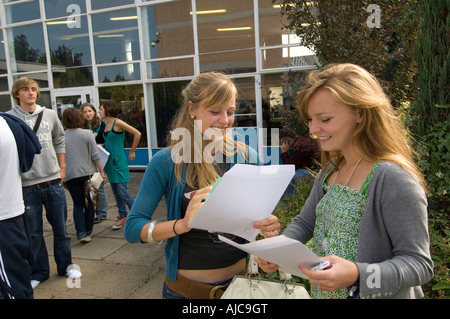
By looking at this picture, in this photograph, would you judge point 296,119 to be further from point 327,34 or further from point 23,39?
point 23,39

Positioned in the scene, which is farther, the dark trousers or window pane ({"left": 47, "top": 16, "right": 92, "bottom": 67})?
window pane ({"left": 47, "top": 16, "right": 92, "bottom": 67})

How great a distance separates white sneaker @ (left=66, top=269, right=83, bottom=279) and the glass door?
7.56 meters

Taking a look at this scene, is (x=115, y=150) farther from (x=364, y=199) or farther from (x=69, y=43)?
(x=69, y=43)

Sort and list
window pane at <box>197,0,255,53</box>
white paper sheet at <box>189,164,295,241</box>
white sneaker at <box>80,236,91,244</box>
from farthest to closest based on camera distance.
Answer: window pane at <box>197,0,255,53</box>
white sneaker at <box>80,236,91,244</box>
white paper sheet at <box>189,164,295,241</box>

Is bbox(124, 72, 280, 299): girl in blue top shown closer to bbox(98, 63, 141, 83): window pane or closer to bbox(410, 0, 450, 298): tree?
bbox(410, 0, 450, 298): tree

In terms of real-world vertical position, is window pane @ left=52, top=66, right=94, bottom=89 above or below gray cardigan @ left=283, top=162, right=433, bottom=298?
above

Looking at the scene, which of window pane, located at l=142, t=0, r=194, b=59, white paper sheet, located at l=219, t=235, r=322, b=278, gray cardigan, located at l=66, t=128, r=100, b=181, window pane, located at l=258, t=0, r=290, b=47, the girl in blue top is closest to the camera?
white paper sheet, located at l=219, t=235, r=322, b=278

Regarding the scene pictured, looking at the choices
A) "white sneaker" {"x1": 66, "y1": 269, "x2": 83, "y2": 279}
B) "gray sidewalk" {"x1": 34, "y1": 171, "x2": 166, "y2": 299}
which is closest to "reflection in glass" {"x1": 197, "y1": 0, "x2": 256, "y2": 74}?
"gray sidewalk" {"x1": 34, "y1": 171, "x2": 166, "y2": 299}

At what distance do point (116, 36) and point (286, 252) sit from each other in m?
10.4

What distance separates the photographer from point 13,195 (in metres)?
2.54

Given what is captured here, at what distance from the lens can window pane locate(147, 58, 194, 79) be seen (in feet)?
31.2

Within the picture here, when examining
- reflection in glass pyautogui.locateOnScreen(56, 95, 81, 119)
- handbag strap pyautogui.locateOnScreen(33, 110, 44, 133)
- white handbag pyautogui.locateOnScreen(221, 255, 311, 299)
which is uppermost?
reflection in glass pyautogui.locateOnScreen(56, 95, 81, 119)

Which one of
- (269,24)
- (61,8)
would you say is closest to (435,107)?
(269,24)
